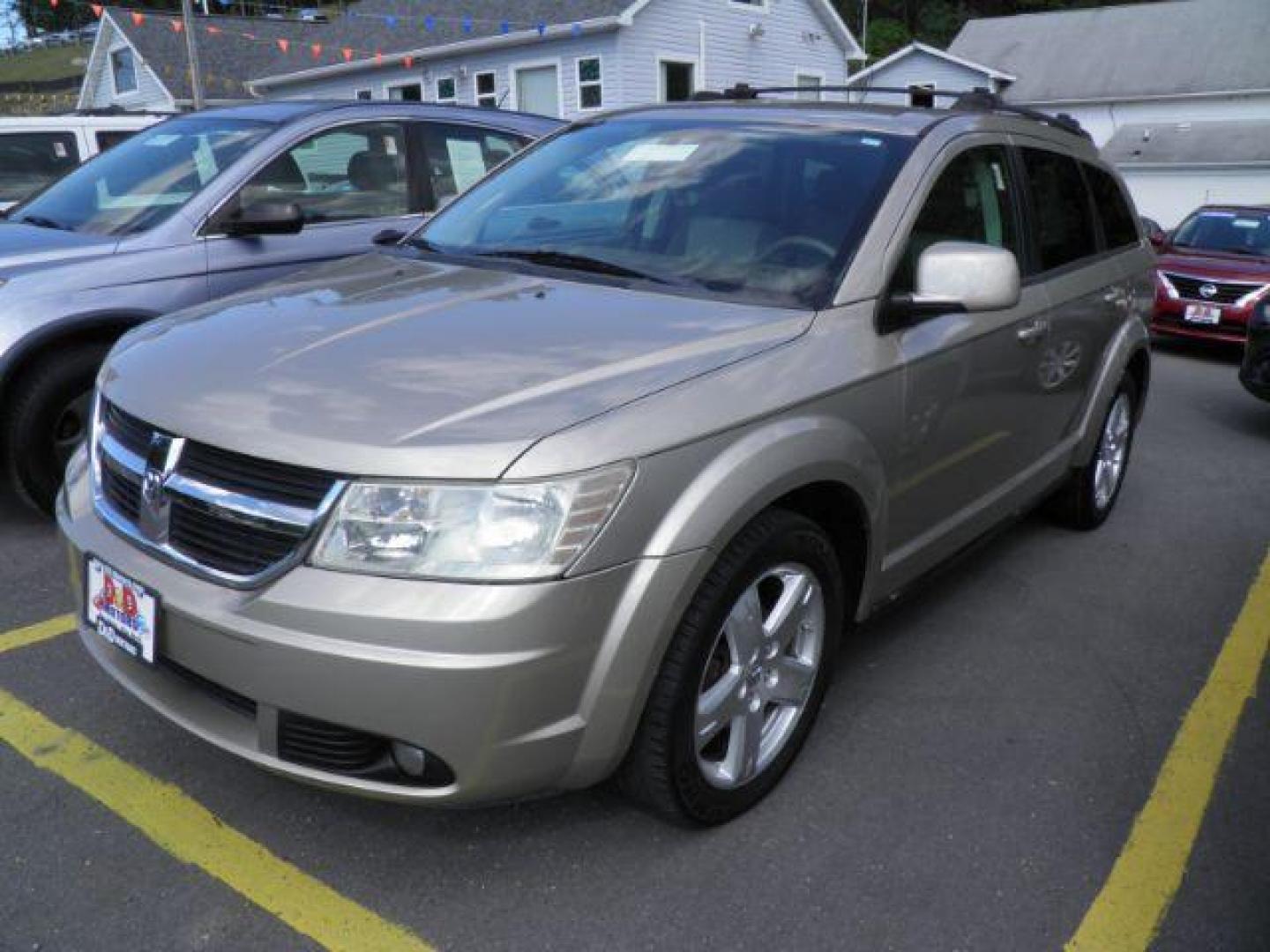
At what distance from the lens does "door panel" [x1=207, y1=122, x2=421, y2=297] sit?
4891 mm

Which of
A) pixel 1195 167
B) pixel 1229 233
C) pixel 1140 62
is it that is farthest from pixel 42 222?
pixel 1140 62

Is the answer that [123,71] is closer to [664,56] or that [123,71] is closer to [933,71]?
[664,56]

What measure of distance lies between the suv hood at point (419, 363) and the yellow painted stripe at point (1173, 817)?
59.5 inches

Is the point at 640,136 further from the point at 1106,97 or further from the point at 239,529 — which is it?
the point at 1106,97

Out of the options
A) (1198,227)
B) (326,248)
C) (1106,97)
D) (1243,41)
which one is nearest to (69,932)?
(326,248)

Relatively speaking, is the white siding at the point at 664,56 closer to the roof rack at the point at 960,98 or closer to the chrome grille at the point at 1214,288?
the chrome grille at the point at 1214,288

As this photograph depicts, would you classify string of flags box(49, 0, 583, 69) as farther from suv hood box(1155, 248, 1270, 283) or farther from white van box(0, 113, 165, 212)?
white van box(0, 113, 165, 212)

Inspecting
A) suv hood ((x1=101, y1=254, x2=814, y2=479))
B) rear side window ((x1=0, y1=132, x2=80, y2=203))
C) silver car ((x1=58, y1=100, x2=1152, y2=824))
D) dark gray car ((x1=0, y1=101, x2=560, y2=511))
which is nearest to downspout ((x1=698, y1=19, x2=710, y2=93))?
rear side window ((x1=0, y1=132, x2=80, y2=203))

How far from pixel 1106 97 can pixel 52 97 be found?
43216 mm

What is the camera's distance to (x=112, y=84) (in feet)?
121

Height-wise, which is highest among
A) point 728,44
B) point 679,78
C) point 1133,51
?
point 1133,51

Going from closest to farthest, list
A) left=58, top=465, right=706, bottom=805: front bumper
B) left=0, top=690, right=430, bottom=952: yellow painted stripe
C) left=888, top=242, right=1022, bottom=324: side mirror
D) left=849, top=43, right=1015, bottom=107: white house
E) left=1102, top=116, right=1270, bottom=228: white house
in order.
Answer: left=58, top=465, right=706, bottom=805: front bumper
left=0, top=690, right=430, bottom=952: yellow painted stripe
left=888, top=242, right=1022, bottom=324: side mirror
left=1102, top=116, right=1270, bottom=228: white house
left=849, top=43, right=1015, bottom=107: white house

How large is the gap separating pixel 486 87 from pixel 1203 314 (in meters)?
18.7

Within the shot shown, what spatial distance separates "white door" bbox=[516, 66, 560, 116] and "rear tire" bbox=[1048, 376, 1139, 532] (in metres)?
20.3
